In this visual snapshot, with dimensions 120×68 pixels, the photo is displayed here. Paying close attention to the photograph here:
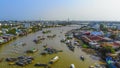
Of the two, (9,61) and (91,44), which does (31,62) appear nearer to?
(9,61)

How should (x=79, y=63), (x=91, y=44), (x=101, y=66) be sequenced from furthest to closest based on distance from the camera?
(x=91, y=44) → (x=79, y=63) → (x=101, y=66)

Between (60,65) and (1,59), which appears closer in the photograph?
(60,65)

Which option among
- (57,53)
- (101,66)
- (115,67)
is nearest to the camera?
(115,67)

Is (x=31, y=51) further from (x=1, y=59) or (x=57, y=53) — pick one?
(x=1, y=59)

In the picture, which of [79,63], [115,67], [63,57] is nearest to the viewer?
[115,67]

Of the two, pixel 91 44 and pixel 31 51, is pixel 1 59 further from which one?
pixel 91 44

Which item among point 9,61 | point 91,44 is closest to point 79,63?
point 9,61

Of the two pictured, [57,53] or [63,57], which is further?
[57,53]

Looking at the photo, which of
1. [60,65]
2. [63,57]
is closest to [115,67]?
[60,65]

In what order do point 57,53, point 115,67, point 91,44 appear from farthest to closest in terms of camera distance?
point 91,44 → point 57,53 → point 115,67
